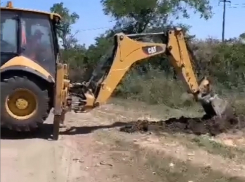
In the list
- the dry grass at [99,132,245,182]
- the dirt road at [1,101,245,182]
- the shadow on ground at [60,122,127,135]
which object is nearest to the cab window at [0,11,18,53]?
the dirt road at [1,101,245,182]

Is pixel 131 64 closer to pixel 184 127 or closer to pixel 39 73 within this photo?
pixel 184 127

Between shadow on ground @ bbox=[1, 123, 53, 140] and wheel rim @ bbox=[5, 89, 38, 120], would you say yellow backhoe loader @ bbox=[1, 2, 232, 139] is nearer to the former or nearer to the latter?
wheel rim @ bbox=[5, 89, 38, 120]

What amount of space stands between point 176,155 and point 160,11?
865 inches

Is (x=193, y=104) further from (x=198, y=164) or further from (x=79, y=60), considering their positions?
(x=79, y=60)

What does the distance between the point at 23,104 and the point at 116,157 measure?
201 centimetres

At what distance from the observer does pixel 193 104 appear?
640 inches

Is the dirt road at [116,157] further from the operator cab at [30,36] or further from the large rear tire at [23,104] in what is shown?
the operator cab at [30,36]

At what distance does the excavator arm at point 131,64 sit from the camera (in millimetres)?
10703

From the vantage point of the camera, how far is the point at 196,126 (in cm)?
1123

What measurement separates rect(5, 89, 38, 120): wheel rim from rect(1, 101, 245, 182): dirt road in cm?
42

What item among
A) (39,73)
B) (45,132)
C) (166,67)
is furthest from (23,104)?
(166,67)

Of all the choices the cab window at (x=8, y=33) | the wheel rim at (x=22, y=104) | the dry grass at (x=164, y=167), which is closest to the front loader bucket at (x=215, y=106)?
the dry grass at (x=164, y=167)

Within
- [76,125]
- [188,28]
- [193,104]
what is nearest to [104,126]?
[76,125]

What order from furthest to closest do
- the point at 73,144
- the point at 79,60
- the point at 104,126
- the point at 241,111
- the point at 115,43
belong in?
1. the point at 79,60
2. the point at 241,111
3. the point at 104,126
4. the point at 115,43
5. the point at 73,144
